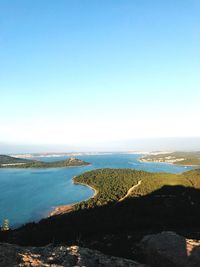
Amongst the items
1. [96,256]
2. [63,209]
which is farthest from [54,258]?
[63,209]

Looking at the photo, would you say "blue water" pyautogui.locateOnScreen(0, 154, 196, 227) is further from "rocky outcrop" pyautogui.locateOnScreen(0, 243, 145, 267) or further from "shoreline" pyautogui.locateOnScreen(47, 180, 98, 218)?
"rocky outcrop" pyautogui.locateOnScreen(0, 243, 145, 267)

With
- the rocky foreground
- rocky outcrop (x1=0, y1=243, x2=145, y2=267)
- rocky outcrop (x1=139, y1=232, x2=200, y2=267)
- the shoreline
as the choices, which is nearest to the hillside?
rocky outcrop (x1=139, y1=232, x2=200, y2=267)

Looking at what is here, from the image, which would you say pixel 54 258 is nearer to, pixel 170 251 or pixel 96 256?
pixel 96 256

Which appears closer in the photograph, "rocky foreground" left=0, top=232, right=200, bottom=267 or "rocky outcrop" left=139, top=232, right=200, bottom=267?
"rocky foreground" left=0, top=232, right=200, bottom=267

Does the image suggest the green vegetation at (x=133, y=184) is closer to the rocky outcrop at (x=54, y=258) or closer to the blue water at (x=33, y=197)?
the blue water at (x=33, y=197)

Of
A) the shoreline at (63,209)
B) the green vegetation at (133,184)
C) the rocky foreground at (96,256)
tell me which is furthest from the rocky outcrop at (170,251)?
the shoreline at (63,209)

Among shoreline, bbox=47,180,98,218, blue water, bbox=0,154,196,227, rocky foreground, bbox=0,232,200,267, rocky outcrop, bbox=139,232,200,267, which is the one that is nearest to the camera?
rocky foreground, bbox=0,232,200,267

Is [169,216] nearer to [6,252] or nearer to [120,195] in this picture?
[120,195]
